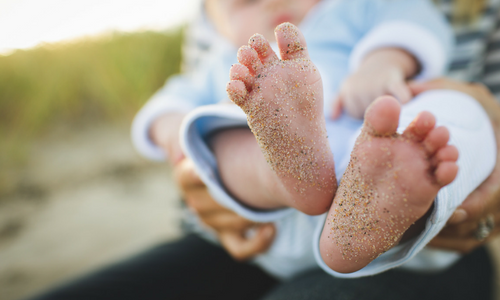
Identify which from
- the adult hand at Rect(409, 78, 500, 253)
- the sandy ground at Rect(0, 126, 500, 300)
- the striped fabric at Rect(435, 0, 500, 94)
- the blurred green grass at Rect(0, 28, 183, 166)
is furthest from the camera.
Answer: the blurred green grass at Rect(0, 28, 183, 166)

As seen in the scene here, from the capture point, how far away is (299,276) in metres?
0.66

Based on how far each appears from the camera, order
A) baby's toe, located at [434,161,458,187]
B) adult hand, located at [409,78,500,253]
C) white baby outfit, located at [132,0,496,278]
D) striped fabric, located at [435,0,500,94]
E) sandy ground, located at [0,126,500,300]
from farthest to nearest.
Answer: sandy ground, located at [0,126,500,300], striped fabric, located at [435,0,500,94], adult hand, located at [409,78,500,253], white baby outfit, located at [132,0,496,278], baby's toe, located at [434,161,458,187]

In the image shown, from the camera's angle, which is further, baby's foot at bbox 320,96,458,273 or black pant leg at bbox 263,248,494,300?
black pant leg at bbox 263,248,494,300

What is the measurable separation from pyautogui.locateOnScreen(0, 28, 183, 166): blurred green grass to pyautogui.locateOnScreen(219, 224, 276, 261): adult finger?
1.80 meters

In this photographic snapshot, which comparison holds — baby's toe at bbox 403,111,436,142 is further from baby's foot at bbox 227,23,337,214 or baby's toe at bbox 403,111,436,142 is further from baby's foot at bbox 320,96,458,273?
baby's foot at bbox 227,23,337,214

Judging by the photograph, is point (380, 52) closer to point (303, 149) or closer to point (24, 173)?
point (303, 149)

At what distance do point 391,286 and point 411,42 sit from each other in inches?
22.1

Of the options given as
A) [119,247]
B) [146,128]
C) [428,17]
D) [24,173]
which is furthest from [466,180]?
[24,173]

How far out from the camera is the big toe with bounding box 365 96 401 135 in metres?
0.29

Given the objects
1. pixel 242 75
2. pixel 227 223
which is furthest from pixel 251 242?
pixel 242 75

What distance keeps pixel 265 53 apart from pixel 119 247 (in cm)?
146

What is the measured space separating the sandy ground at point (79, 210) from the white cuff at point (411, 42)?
3.75 feet

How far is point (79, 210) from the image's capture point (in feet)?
5.64

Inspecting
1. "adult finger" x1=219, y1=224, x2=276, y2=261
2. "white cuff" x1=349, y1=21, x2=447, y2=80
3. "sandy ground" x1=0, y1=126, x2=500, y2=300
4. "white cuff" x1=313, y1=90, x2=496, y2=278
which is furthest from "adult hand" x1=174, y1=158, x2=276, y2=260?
"sandy ground" x1=0, y1=126, x2=500, y2=300
